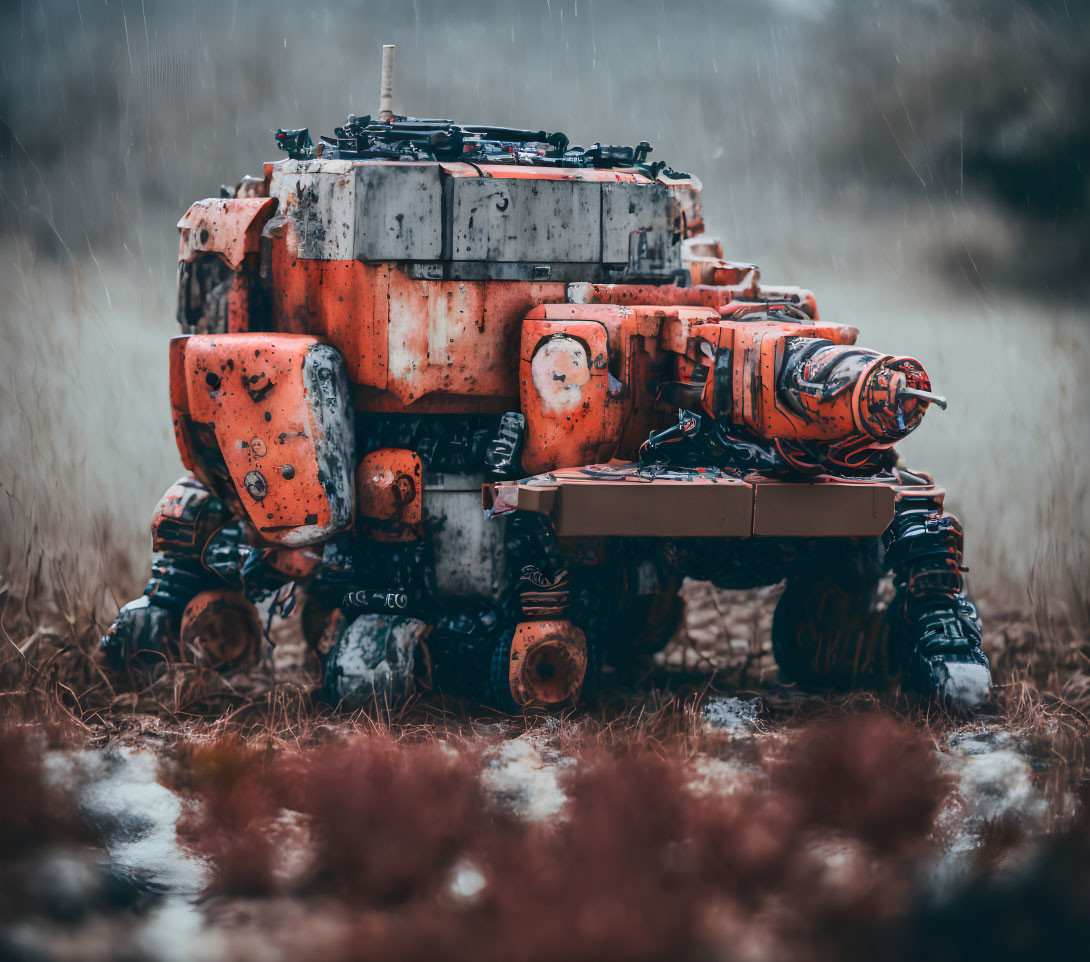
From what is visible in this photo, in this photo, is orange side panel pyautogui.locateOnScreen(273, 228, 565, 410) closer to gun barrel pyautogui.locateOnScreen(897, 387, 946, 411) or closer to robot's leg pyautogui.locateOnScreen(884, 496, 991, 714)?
gun barrel pyautogui.locateOnScreen(897, 387, 946, 411)

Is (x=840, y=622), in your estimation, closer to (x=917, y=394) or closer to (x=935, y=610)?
(x=935, y=610)

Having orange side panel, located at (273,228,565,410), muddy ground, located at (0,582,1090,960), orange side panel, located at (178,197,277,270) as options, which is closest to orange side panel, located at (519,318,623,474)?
orange side panel, located at (273,228,565,410)

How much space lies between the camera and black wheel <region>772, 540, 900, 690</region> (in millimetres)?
4965

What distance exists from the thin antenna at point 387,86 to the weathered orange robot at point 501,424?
6 cm

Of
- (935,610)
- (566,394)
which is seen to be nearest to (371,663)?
(566,394)

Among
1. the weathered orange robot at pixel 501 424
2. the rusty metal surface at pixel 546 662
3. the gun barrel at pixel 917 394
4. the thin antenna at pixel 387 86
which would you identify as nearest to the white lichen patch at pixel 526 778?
the rusty metal surface at pixel 546 662

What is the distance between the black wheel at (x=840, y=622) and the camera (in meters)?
4.96

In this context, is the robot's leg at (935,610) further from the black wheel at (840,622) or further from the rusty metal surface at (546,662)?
the rusty metal surface at (546,662)

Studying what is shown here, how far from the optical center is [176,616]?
518 centimetres

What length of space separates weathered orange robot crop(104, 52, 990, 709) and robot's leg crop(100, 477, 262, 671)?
170mm

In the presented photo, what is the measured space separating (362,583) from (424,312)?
3.31 ft

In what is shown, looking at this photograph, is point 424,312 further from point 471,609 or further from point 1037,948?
point 1037,948

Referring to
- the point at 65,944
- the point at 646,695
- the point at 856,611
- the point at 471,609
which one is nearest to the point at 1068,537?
the point at 856,611

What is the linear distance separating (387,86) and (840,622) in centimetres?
268
